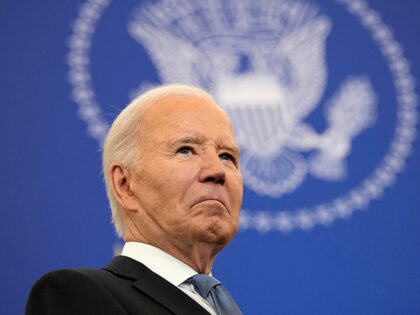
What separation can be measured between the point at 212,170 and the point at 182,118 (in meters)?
0.14

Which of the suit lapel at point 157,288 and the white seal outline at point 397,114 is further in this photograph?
the white seal outline at point 397,114

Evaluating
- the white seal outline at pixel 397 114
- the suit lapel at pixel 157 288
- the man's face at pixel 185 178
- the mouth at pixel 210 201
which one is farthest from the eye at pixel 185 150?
the white seal outline at pixel 397 114

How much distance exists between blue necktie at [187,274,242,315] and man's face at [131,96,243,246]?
0.26 ft

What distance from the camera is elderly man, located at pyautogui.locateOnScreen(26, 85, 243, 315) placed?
1.14 meters

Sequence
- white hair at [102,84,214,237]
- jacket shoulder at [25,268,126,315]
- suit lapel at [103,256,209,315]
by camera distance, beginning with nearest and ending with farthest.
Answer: jacket shoulder at [25,268,126,315] < suit lapel at [103,256,209,315] < white hair at [102,84,214,237]

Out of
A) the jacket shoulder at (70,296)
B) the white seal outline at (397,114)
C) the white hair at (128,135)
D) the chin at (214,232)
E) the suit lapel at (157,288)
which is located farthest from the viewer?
the white seal outline at (397,114)

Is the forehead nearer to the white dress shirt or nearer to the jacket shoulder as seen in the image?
the white dress shirt

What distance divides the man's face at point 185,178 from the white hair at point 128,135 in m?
0.02

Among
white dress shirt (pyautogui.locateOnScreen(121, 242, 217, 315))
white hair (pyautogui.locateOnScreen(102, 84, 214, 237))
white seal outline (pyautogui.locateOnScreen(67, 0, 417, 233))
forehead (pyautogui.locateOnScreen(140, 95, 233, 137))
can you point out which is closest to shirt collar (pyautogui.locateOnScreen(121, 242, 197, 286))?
white dress shirt (pyautogui.locateOnScreen(121, 242, 217, 315))

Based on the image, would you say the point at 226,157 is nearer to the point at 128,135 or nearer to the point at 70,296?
the point at 128,135

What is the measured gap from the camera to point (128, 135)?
4.37 ft

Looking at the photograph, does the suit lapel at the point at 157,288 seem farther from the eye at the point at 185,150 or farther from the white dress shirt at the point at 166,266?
the eye at the point at 185,150

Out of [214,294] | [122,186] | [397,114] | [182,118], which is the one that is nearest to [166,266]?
[214,294]

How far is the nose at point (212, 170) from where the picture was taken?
4.07ft
